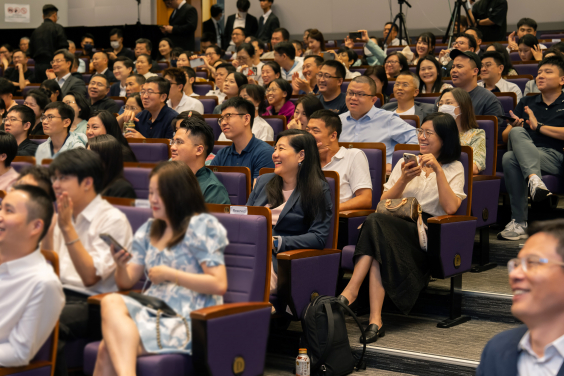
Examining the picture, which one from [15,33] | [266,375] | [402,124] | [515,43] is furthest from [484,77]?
[15,33]

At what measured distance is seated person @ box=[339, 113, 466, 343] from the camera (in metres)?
2.42

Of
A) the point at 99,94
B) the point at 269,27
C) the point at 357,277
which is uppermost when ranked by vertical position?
the point at 269,27

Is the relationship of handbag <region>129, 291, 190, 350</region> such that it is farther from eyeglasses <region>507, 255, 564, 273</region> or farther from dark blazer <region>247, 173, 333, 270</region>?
eyeglasses <region>507, 255, 564, 273</region>

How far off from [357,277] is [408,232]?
28 cm

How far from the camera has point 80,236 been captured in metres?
1.69

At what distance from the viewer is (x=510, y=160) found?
3.23 m

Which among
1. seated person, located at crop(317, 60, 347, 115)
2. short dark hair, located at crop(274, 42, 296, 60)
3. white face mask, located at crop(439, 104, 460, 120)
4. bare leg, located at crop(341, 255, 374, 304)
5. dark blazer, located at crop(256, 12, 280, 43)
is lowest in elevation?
bare leg, located at crop(341, 255, 374, 304)

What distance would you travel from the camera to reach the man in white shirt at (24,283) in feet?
4.86

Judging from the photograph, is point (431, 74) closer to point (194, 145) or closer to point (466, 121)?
point (466, 121)

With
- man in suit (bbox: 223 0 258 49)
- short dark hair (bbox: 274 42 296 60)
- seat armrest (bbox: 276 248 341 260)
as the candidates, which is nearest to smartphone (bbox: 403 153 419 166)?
seat armrest (bbox: 276 248 341 260)

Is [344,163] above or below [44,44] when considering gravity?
below

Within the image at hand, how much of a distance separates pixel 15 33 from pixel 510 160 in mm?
8586

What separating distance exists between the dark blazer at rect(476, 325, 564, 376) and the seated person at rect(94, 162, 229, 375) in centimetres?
72

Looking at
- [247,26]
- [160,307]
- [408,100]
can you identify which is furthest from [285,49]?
[160,307]
